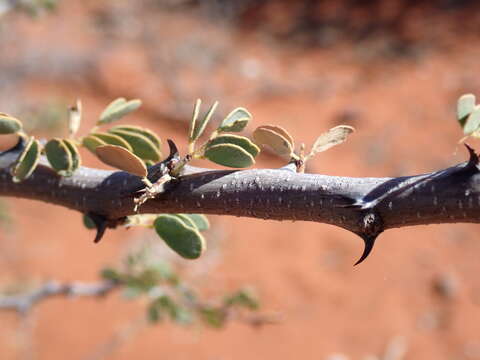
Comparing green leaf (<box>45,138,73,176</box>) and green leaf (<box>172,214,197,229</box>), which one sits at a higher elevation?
green leaf (<box>45,138,73,176</box>)

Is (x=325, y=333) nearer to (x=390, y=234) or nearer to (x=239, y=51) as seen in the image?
(x=390, y=234)

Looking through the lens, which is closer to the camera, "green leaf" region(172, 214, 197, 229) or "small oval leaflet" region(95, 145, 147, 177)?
"small oval leaflet" region(95, 145, 147, 177)

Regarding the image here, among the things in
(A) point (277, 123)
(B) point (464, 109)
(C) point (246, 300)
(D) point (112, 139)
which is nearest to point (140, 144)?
(D) point (112, 139)

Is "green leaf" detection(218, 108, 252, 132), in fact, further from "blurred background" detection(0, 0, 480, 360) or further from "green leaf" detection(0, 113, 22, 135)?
"blurred background" detection(0, 0, 480, 360)

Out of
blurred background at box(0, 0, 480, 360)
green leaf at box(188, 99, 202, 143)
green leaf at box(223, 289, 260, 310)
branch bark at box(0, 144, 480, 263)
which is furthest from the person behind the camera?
blurred background at box(0, 0, 480, 360)

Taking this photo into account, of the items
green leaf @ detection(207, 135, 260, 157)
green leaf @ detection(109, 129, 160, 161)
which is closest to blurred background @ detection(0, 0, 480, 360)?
green leaf @ detection(109, 129, 160, 161)

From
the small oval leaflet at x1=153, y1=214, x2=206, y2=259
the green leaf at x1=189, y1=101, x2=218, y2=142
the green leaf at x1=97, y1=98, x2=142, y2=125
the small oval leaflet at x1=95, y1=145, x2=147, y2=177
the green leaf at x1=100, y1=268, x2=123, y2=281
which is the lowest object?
the green leaf at x1=100, y1=268, x2=123, y2=281
